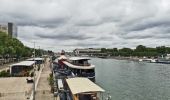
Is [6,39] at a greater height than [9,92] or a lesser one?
greater

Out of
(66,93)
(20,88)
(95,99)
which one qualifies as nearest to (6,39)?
(20,88)

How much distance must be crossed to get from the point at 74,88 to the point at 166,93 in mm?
29653

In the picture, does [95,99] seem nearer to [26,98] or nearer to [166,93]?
[26,98]

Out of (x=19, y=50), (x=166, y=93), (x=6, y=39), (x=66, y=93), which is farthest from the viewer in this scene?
(x=19, y=50)

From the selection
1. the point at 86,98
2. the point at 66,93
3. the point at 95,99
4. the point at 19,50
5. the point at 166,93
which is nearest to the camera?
the point at 95,99

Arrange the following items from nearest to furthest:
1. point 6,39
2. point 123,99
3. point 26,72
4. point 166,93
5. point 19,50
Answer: point 123,99
point 166,93
point 26,72
point 6,39
point 19,50

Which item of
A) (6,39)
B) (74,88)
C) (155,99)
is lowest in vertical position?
(155,99)

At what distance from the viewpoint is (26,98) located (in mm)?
42625

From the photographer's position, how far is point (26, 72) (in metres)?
80.3

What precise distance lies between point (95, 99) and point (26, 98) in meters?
10.6

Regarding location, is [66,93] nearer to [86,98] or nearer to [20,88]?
[86,98]

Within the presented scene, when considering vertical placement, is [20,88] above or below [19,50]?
below

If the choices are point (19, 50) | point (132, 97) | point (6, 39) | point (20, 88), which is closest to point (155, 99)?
point (132, 97)

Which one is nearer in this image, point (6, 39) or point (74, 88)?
point (74, 88)
